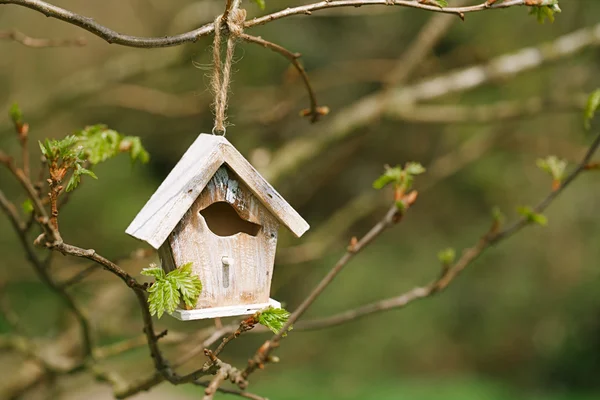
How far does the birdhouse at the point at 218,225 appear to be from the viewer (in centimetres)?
97

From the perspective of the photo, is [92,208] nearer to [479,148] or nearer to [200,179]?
[479,148]

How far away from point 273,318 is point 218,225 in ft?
0.86

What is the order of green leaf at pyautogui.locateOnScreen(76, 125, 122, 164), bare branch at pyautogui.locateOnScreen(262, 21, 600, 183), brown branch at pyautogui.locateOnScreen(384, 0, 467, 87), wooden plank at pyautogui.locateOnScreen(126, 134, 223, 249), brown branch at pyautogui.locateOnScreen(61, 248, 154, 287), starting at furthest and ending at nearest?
brown branch at pyautogui.locateOnScreen(384, 0, 467, 87)
bare branch at pyautogui.locateOnScreen(262, 21, 600, 183)
brown branch at pyautogui.locateOnScreen(61, 248, 154, 287)
green leaf at pyautogui.locateOnScreen(76, 125, 122, 164)
wooden plank at pyautogui.locateOnScreen(126, 134, 223, 249)

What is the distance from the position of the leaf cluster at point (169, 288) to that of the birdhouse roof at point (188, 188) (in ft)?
0.24

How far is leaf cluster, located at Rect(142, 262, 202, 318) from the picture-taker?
2.74 feet

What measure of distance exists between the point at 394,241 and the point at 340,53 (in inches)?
81.3

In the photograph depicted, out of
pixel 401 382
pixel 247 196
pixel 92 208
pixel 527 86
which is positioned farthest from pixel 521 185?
pixel 247 196

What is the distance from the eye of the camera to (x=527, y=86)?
5344mm

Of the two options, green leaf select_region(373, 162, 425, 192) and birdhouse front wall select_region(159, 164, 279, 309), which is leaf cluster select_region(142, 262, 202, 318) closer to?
birdhouse front wall select_region(159, 164, 279, 309)

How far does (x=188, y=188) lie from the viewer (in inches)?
38.8

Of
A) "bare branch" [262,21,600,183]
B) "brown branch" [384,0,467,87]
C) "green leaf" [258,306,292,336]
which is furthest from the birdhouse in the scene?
"brown branch" [384,0,467,87]

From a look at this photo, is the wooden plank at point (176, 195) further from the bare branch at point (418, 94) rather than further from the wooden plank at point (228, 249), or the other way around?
the bare branch at point (418, 94)

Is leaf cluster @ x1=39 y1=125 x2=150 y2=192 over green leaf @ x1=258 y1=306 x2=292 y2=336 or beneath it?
over

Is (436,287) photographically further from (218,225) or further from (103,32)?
(103,32)
